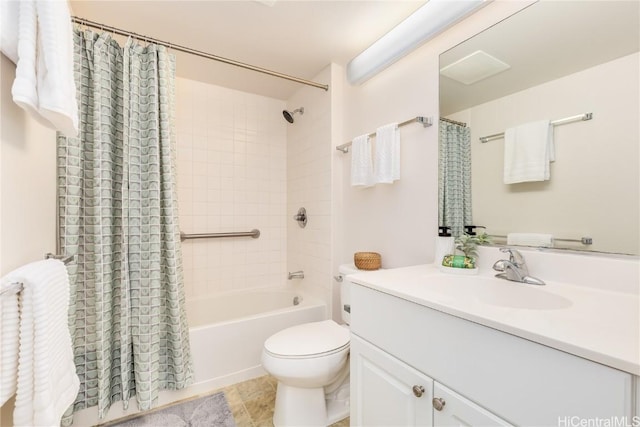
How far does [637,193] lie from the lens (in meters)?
0.82

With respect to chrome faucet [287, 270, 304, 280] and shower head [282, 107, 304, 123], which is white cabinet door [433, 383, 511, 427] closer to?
chrome faucet [287, 270, 304, 280]

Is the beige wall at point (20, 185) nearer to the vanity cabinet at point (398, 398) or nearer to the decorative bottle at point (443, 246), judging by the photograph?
the vanity cabinet at point (398, 398)

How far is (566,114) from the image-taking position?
38.1 inches

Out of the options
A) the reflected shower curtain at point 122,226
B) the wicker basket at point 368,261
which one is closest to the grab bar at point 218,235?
the reflected shower curtain at point 122,226

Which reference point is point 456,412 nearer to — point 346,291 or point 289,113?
point 346,291

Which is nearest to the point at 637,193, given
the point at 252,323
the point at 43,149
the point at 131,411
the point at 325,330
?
the point at 325,330

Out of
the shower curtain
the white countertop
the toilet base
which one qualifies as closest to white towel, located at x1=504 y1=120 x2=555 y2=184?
the shower curtain

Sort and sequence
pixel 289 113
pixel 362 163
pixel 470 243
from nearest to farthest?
pixel 470 243
pixel 362 163
pixel 289 113

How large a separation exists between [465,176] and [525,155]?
0.26 meters

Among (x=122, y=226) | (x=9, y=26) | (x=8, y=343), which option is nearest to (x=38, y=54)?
(x=9, y=26)

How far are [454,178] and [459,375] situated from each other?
91cm

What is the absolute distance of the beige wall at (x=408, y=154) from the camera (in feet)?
4.59

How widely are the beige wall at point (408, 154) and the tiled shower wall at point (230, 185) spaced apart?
1.00 metres

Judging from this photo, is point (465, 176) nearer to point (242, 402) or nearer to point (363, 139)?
point (363, 139)
